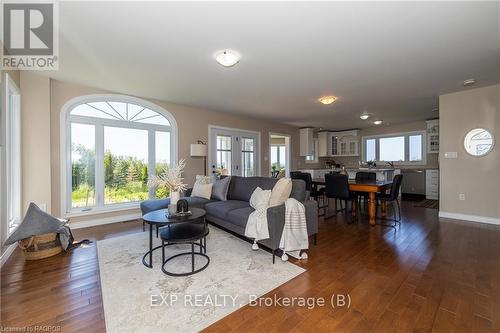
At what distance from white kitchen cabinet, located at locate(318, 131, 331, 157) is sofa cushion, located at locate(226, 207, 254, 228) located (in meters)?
6.76

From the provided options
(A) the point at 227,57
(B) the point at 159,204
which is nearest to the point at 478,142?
(A) the point at 227,57

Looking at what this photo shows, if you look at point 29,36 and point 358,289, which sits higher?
point 29,36

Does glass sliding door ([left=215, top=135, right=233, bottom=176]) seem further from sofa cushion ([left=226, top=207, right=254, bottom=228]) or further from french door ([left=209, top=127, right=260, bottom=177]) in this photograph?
sofa cushion ([left=226, top=207, right=254, bottom=228])

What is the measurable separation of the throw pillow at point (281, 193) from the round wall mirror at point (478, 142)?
3.93 meters

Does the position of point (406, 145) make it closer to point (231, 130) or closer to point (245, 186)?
point (231, 130)

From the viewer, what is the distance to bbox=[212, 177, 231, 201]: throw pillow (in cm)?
401

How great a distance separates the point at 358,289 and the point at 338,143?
7926mm

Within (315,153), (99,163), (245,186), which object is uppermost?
(315,153)

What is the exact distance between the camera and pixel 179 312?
1.67 metres

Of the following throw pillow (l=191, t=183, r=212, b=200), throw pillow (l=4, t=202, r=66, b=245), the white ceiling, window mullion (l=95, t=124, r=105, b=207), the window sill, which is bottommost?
the window sill

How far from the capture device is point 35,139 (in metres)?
3.34

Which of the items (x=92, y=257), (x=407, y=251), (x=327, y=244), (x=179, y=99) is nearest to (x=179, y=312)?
(x=92, y=257)

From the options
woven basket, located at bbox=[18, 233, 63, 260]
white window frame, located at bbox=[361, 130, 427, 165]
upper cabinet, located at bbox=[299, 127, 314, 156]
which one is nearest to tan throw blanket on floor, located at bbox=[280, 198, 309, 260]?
woven basket, located at bbox=[18, 233, 63, 260]

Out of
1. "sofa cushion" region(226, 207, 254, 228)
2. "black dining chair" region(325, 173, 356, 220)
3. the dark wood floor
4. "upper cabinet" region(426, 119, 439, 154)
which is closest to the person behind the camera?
the dark wood floor
